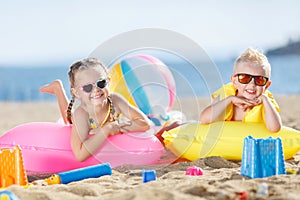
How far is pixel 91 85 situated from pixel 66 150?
1.95 ft

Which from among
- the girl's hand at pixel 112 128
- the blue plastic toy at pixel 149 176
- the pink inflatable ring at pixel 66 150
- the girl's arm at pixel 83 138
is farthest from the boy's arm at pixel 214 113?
the blue plastic toy at pixel 149 176

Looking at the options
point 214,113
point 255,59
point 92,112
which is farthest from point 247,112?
point 92,112

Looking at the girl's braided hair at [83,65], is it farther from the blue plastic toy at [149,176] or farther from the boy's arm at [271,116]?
the boy's arm at [271,116]

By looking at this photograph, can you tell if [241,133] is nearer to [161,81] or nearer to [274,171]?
[274,171]

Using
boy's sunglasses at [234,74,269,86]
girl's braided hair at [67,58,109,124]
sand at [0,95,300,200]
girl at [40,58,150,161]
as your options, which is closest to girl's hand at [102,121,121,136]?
girl at [40,58,150,161]

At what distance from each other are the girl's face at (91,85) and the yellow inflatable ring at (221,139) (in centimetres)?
74

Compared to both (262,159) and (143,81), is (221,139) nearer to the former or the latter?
(262,159)

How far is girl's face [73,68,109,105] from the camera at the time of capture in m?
4.43

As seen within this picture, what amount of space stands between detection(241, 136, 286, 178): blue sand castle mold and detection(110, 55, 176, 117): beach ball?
238 centimetres

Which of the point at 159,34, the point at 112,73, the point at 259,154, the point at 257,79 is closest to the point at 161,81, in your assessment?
the point at 112,73

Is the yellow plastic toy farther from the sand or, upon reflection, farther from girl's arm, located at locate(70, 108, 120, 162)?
girl's arm, located at locate(70, 108, 120, 162)

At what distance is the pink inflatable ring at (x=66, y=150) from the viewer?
452 cm

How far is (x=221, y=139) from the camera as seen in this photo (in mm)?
4562

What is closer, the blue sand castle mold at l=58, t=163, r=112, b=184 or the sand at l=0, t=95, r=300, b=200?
the sand at l=0, t=95, r=300, b=200
